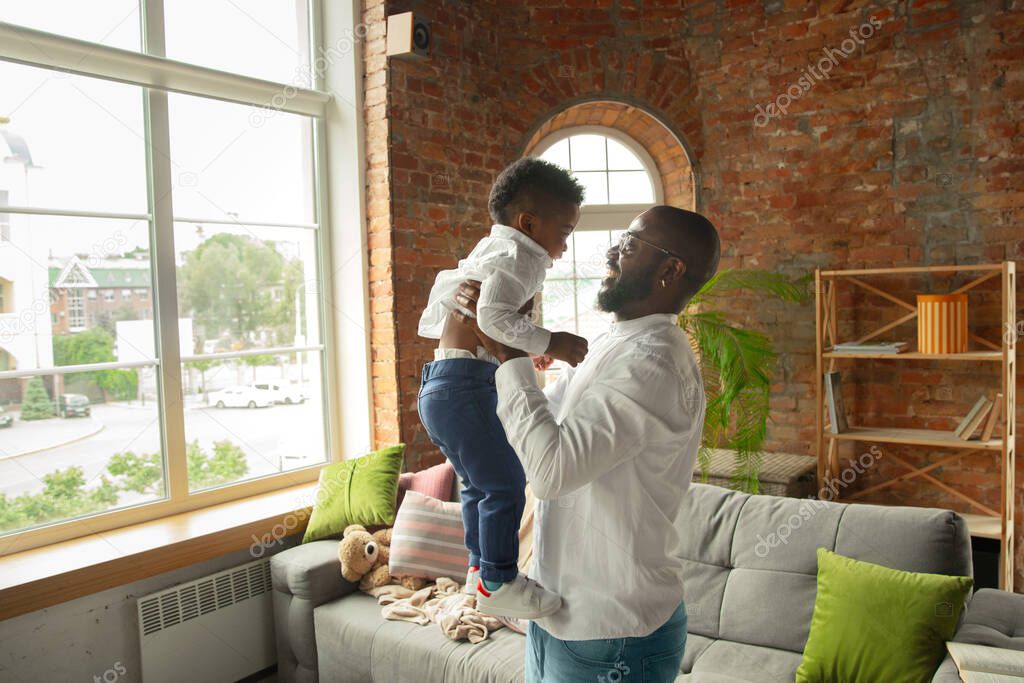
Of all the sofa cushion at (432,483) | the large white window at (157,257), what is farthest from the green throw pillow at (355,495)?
the large white window at (157,257)

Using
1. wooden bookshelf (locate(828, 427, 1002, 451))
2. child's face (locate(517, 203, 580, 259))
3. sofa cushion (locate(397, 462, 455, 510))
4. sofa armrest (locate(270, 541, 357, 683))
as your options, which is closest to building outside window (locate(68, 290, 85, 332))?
sofa armrest (locate(270, 541, 357, 683))

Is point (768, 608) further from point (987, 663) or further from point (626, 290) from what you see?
point (626, 290)

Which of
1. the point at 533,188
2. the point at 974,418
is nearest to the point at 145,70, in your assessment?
the point at 533,188

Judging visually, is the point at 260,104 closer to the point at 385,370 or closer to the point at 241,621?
the point at 385,370

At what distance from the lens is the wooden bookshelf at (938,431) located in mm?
3494

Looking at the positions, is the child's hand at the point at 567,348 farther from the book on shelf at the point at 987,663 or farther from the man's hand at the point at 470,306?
the book on shelf at the point at 987,663

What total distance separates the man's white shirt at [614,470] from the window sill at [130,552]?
207 centimetres

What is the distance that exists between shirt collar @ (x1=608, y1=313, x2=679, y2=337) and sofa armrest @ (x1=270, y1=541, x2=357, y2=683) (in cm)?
212

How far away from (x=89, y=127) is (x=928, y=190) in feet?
12.5

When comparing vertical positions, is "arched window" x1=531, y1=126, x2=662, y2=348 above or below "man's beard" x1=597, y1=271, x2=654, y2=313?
above

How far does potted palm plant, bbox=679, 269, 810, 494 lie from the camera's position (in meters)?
3.67

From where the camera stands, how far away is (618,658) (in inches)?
48.9

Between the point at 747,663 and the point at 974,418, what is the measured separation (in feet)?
6.62

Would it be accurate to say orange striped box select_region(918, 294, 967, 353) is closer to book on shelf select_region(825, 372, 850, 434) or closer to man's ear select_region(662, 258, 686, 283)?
book on shelf select_region(825, 372, 850, 434)
